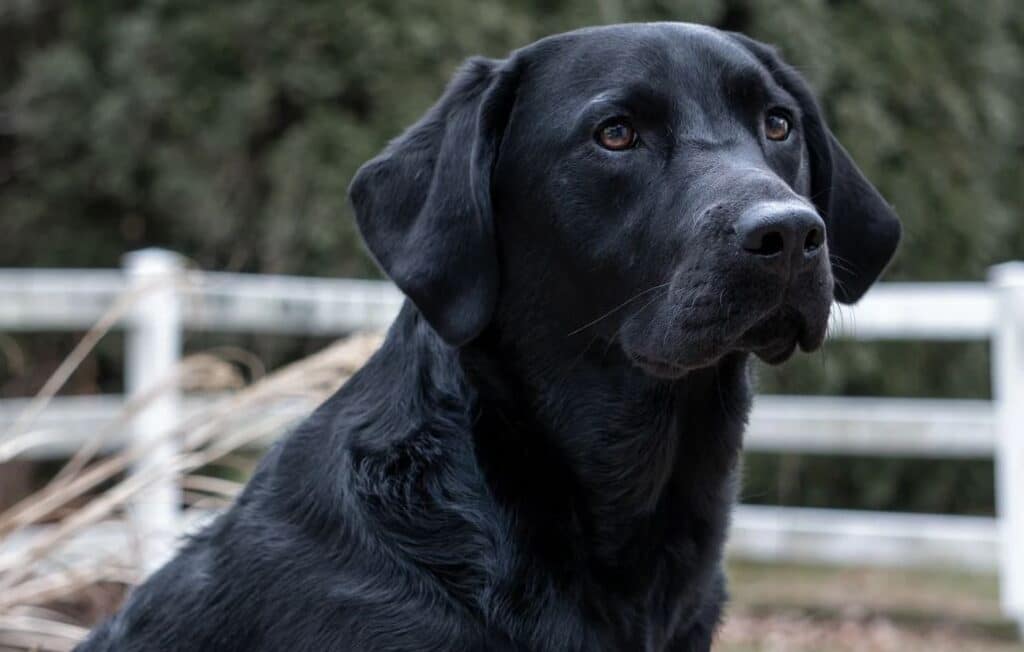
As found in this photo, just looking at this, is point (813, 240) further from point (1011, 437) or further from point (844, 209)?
point (1011, 437)

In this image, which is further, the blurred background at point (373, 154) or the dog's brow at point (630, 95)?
the blurred background at point (373, 154)

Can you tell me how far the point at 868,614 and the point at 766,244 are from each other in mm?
4302

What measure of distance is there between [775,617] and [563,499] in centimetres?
401

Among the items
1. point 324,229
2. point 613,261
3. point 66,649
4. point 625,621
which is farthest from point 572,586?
point 324,229

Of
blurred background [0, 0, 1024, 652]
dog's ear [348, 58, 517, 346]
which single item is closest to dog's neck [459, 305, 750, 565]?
dog's ear [348, 58, 517, 346]

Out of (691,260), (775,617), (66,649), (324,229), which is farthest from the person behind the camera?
(324,229)

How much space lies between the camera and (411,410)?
2670 mm

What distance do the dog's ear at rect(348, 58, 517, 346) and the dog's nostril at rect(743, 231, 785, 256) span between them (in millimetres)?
527

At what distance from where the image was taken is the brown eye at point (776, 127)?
112 inches

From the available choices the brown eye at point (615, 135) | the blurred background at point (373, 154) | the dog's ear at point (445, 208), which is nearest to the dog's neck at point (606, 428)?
the dog's ear at point (445, 208)

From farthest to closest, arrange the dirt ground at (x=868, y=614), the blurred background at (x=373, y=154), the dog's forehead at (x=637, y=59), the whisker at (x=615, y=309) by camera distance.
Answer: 1. the blurred background at (x=373, y=154)
2. the dirt ground at (x=868, y=614)
3. the dog's forehead at (x=637, y=59)
4. the whisker at (x=615, y=309)

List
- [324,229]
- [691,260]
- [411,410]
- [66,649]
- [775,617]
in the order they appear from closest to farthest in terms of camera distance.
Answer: [691,260] < [411,410] < [66,649] < [775,617] < [324,229]

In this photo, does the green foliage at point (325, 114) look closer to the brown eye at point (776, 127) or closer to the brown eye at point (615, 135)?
the brown eye at point (776, 127)

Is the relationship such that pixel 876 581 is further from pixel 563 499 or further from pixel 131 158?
pixel 563 499
